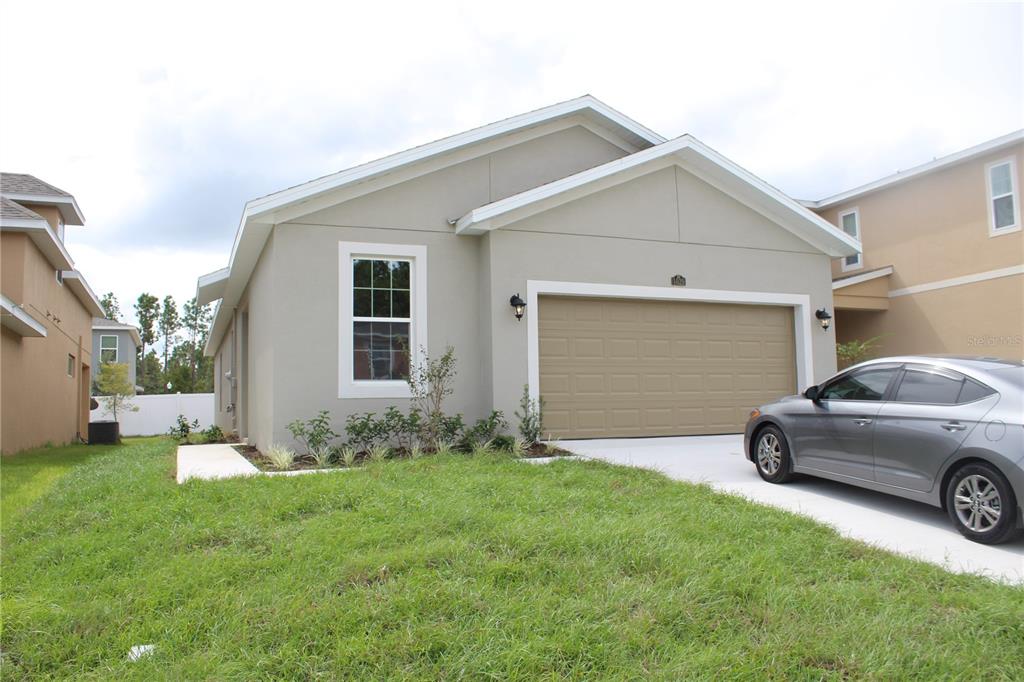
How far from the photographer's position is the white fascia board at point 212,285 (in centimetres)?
1227

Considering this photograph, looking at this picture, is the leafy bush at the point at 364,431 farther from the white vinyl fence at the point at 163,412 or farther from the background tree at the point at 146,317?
the background tree at the point at 146,317

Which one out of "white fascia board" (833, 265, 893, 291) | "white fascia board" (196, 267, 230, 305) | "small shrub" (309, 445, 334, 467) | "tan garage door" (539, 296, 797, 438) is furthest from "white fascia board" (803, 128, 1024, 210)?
"white fascia board" (196, 267, 230, 305)

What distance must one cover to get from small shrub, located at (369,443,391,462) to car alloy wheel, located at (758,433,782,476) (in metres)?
4.49

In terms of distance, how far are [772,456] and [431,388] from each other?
186 inches

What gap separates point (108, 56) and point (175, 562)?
628 centimetres

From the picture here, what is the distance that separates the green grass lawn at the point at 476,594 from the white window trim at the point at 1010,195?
11.5 m

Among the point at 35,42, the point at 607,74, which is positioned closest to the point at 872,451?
the point at 607,74

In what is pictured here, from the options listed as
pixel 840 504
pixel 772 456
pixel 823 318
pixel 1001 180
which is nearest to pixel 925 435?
pixel 840 504

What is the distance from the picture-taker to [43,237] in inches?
555

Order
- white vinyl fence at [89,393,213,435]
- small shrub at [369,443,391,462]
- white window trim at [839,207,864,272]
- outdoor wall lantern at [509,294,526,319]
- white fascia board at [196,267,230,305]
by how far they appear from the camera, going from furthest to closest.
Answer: white vinyl fence at [89,393,213,435] → white window trim at [839,207,864,272] → white fascia board at [196,267,230,305] → outdoor wall lantern at [509,294,526,319] → small shrub at [369,443,391,462]

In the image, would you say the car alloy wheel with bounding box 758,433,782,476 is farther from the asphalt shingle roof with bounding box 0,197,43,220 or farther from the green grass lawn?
the asphalt shingle roof with bounding box 0,197,43,220

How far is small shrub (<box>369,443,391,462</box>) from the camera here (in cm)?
855

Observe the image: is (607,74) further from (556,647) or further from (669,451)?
(556,647)

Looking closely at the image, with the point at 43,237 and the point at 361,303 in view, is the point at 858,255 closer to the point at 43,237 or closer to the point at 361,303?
the point at 361,303
